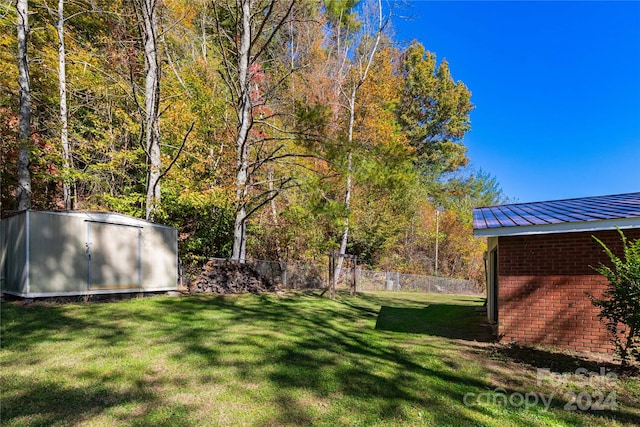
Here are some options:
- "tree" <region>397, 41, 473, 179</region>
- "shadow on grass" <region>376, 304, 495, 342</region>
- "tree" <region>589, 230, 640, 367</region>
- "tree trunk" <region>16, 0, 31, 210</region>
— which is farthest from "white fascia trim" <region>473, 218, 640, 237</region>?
"tree" <region>397, 41, 473, 179</region>

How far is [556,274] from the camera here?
5.36 metres

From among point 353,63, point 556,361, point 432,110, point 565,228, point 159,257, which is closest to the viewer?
point 556,361

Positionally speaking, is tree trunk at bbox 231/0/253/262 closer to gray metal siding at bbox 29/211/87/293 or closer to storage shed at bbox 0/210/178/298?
storage shed at bbox 0/210/178/298

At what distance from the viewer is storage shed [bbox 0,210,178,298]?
6703mm

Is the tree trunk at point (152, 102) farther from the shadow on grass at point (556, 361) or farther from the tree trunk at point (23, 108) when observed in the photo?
the shadow on grass at point (556, 361)

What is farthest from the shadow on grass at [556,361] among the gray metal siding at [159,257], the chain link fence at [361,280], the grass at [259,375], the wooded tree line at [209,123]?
the chain link fence at [361,280]

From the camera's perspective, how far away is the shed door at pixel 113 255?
7609 mm

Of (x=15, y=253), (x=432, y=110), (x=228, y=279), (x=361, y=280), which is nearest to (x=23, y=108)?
(x=15, y=253)

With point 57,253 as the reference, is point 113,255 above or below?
below

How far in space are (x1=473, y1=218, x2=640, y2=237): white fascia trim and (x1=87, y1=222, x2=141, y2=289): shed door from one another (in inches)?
317

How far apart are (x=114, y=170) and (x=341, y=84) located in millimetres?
12448

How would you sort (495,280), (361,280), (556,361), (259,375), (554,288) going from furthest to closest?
(361,280) < (495,280) < (554,288) < (556,361) < (259,375)

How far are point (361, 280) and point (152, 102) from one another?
1270 centimetres

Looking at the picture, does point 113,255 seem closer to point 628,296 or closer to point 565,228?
point 565,228
